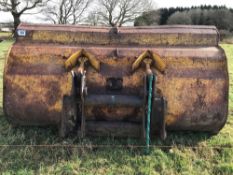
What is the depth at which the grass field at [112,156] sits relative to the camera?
Result: 299 cm

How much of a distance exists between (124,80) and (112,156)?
70 cm

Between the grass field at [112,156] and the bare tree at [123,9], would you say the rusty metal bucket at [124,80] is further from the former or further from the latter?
the bare tree at [123,9]

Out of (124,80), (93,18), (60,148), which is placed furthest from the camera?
(93,18)

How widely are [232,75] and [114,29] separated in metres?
6.00

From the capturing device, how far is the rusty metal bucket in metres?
3.39

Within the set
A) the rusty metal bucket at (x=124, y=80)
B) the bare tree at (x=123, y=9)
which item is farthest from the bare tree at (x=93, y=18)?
the rusty metal bucket at (x=124, y=80)

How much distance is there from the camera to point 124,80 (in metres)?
3.41

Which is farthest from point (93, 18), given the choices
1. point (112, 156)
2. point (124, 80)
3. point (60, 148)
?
point (112, 156)

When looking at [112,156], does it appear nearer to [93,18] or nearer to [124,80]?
[124,80]

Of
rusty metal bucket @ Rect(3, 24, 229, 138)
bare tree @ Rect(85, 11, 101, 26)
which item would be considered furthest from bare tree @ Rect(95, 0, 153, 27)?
rusty metal bucket @ Rect(3, 24, 229, 138)

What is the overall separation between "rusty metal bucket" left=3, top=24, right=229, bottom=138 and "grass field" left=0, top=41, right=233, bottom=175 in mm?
141

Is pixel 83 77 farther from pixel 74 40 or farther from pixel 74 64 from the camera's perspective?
pixel 74 40

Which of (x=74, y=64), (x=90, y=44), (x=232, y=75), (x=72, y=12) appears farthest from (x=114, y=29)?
(x=72, y=12)

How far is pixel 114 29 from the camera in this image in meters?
3.63
